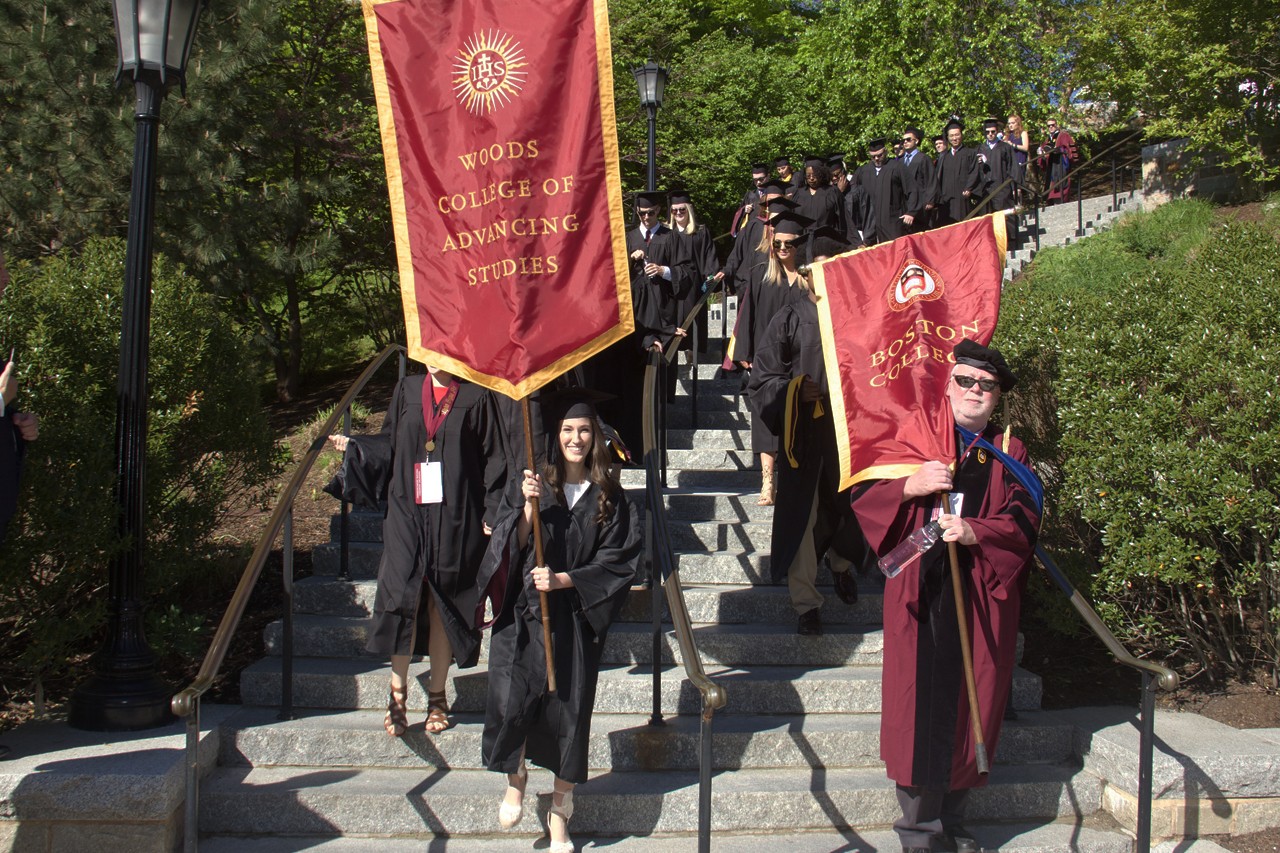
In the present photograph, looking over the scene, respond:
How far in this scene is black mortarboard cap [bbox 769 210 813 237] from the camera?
6598 millimetres

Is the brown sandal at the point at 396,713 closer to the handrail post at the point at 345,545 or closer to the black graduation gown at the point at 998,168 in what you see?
the handrail post at the point at 345,545

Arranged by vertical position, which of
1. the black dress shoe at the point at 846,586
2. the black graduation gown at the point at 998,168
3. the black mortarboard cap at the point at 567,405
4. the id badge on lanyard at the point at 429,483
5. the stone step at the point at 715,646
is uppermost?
the black graduation gown at the point at 998,168

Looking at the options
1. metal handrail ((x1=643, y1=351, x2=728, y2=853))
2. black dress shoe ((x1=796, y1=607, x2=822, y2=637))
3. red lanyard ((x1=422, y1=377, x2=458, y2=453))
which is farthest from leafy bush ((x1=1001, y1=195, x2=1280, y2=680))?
red lanyard ((x1=422, y1=377, x2=458, y2=453))

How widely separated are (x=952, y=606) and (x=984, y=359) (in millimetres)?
1038

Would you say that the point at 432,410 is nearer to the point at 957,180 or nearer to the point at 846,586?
the point at 846,586

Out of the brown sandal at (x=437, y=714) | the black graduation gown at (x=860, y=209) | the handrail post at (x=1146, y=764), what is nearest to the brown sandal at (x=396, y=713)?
the brown sandal at (x=437, y=714)

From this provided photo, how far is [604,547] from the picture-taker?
15.6 ft

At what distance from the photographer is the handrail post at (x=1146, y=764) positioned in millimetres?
4391

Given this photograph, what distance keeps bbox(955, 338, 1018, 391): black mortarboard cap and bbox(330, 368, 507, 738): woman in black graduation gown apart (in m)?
2.17

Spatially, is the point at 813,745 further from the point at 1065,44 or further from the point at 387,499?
the point at 1065,44

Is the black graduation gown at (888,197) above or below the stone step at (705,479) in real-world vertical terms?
above

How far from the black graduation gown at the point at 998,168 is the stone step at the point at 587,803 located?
13.2m

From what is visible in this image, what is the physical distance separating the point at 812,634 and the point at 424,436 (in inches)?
90.8

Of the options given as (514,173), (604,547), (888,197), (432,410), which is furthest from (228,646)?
(888,197)
